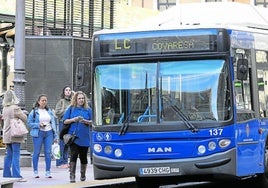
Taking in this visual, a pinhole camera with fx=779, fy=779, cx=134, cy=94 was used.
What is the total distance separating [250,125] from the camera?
13367 millimetres

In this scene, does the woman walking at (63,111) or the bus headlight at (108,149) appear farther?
the woman walking at (63,111)

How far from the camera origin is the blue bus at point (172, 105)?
12.6 m

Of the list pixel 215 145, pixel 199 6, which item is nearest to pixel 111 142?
pixel 215 145

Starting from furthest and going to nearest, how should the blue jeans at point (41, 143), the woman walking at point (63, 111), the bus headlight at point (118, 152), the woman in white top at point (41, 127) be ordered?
the woman walking at point (63, 111), the woman in white top at point (41, 127), the blue jeans at point (41, 143), the bus headlight at point (118, 152)

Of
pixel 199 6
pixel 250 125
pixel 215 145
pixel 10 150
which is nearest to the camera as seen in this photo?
pixel 215 145

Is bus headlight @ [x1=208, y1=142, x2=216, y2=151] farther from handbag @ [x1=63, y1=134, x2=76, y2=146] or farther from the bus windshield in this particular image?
handbag @ [x1=63, y1=134, x2=76, y2=146]

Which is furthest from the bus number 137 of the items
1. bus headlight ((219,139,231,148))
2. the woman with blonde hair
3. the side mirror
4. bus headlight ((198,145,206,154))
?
the woman with blonde hair

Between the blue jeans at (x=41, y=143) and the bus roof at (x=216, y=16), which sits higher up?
the bus roof at (x=216, y=16)

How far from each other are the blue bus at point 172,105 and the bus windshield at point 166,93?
0.02m

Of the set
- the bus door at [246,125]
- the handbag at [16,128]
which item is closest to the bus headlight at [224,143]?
the bus door at [246,125]

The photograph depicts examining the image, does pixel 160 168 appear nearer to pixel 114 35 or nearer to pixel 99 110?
pixel 99 110

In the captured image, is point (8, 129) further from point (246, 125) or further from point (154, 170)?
point (246, 125)

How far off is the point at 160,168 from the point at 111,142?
0.95 m

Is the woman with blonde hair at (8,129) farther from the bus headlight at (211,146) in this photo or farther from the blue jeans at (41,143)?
the bus headlight at (211,146)
